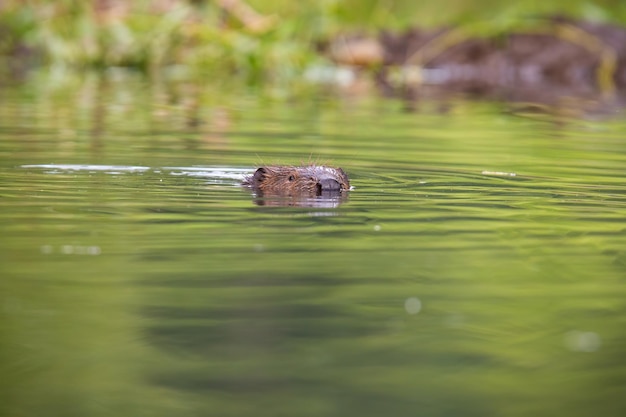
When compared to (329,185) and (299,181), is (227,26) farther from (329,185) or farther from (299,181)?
(329,185)

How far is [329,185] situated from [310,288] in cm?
332

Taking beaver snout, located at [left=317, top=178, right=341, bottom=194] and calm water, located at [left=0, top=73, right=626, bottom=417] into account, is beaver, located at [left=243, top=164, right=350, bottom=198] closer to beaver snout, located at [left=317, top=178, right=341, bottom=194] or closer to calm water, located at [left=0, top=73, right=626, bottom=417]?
beaver snout, located at [left=317, top=178, right=341, bottom=194]

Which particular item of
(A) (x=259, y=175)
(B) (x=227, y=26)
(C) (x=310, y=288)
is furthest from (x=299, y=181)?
(B) (x=227, y=26)

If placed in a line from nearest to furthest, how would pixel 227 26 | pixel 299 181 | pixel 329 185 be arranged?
pixel 329 185 → pixel 299 181 → pixel 227 26

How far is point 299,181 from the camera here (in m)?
9.61

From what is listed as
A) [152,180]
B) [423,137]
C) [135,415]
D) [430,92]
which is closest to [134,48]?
[430,92]

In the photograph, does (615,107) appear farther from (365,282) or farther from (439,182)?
(365,282)

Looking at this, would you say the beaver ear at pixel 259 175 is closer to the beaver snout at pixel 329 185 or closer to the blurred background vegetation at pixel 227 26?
the beaver snout at pixel 329 185

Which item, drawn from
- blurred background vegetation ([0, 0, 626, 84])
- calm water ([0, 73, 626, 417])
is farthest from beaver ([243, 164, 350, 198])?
blurred background vegetation ([0, 0, 626, 84])

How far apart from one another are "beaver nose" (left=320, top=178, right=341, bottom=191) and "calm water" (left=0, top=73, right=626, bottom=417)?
0.55 feet

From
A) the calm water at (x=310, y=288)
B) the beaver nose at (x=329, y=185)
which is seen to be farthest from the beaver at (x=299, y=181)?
the calm water at (x=310, y=288)

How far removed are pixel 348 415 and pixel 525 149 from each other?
30.9ft

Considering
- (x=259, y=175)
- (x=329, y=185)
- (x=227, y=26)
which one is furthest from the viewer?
(x=227, y=26)

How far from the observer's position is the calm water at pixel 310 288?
4.54m
